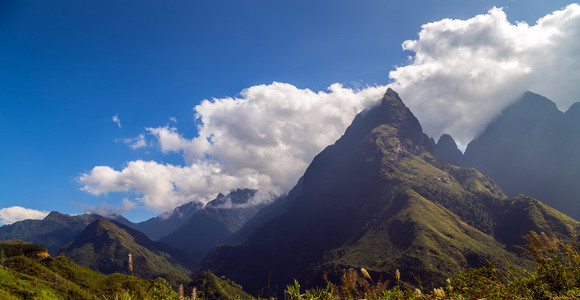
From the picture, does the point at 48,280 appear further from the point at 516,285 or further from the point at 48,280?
the point at 516,285

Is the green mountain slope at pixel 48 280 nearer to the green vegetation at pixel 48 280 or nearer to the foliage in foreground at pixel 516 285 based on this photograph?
the green vegetation at pixel 48 280

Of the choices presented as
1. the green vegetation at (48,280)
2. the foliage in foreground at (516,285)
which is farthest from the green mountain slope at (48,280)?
the foliage in foreground at (516,285)

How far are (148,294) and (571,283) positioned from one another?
1161 centimetres

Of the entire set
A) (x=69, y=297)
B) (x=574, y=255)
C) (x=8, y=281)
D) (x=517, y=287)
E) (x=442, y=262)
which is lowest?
(x=442, y=262)

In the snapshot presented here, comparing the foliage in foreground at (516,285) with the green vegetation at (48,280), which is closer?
the foliage in foreground at (516,285)

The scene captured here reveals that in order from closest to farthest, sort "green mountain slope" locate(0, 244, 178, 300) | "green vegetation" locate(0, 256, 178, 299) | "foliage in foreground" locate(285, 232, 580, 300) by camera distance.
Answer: "foliage in foreground" locate(285, 232, 580, 300), "green vegetation" locate(0, 256, 178, 299), "green mountain slope" locate(0, 244, 178, 300)

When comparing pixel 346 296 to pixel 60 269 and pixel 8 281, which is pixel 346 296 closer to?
pixel 8 281

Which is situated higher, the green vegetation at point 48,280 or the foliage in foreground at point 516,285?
the foliage in foreground at point 516,285

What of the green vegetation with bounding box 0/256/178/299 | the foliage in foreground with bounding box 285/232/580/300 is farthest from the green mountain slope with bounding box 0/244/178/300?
the foliage in foreground with bounding box 285/232/580/300

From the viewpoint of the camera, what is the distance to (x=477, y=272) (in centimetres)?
916

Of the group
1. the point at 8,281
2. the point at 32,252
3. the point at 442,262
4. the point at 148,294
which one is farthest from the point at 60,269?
the point at 442,262

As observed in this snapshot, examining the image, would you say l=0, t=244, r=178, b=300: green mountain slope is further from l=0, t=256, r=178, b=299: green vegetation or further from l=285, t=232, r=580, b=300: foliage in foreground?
l=285, t=232, r=580, b=300: foliage in foreground

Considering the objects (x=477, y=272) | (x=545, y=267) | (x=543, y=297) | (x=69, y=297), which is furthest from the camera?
(x=69, y=297)

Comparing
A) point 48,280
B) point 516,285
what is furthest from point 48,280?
point 516,285
